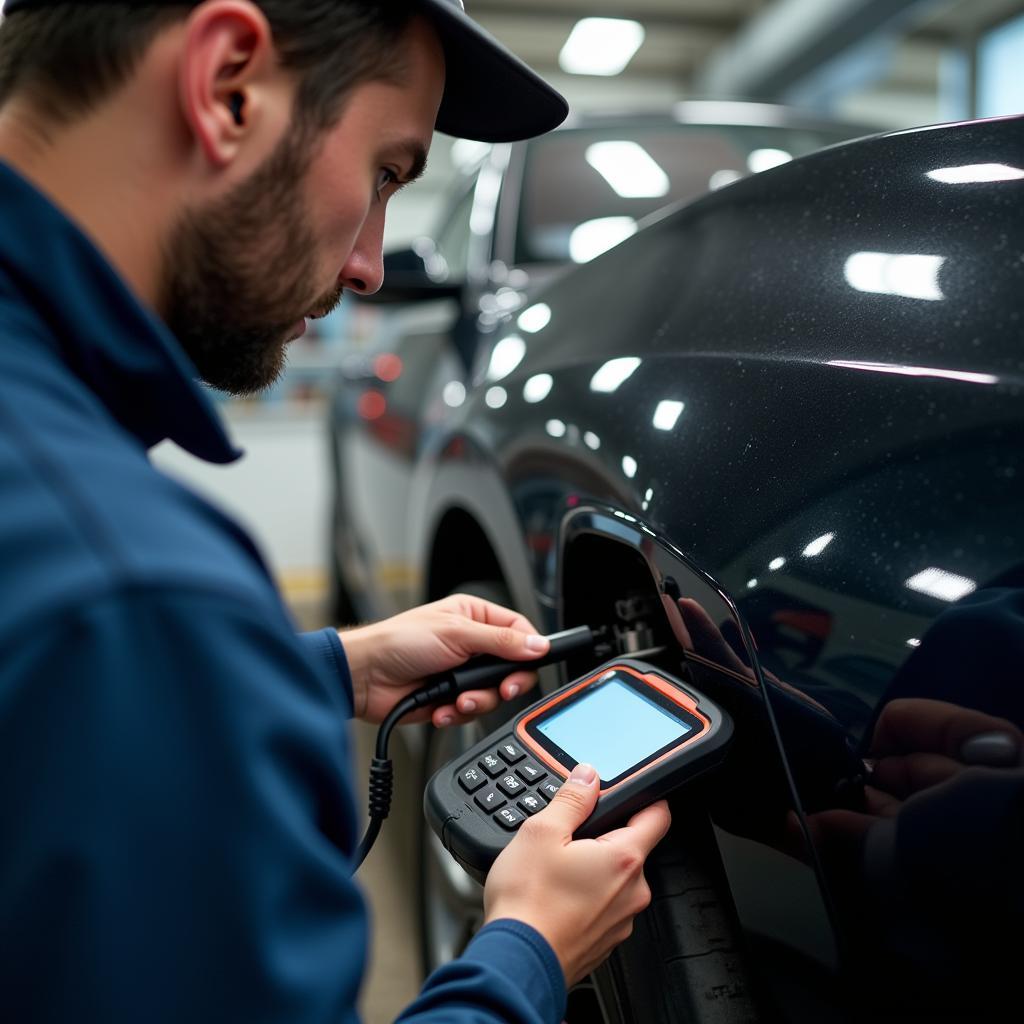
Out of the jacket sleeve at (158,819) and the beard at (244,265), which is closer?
the jacket sleeve at (158,819)

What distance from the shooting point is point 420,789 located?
176 cm

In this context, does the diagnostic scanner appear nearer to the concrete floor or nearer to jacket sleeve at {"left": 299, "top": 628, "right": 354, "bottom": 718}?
jacket sleeve at {"left": 299, "top": 628, "right": 354, "bottom": 718}

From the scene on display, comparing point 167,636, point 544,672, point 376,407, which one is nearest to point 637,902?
point 544,672

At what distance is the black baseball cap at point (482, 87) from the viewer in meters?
0.79

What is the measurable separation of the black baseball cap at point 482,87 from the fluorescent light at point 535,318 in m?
0.26

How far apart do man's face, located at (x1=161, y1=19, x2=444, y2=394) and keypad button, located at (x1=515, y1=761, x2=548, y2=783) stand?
1.25ft

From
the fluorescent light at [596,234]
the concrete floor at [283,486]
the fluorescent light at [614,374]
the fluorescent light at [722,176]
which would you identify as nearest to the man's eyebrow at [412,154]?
the fluorescent light at [614,374]

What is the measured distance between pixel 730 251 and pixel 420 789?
1109mm

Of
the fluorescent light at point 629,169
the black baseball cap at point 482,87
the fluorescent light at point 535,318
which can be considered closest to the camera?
the black baseball cap at point 482,87

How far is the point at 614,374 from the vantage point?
3.35 feet

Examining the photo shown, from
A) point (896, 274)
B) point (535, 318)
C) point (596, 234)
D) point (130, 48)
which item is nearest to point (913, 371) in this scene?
point (896, 274)

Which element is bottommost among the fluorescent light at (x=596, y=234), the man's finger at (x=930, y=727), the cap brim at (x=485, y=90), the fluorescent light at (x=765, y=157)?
the man's finger at (x=930, y=727)

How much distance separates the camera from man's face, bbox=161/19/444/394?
699 millimetres

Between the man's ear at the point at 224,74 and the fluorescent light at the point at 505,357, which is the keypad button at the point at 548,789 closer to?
the man's ear at the point at 224,74
